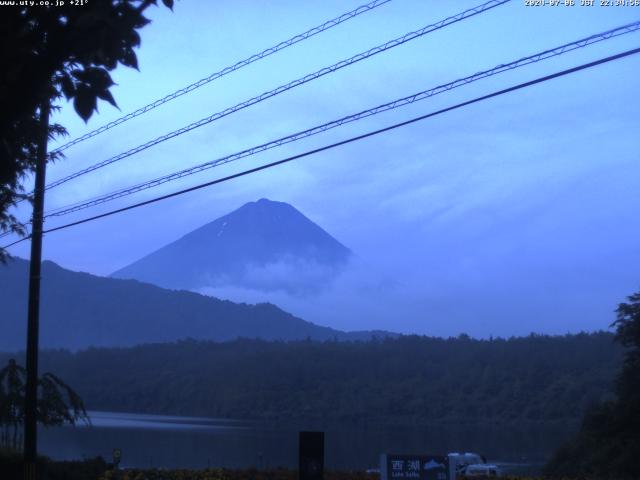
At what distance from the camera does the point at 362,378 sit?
111812 mm

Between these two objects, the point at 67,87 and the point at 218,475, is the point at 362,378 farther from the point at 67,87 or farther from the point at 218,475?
the point at 67,87

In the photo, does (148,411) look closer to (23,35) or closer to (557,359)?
(557,359)

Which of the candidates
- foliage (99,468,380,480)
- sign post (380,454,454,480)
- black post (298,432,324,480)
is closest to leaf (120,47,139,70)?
black post (298,432,324,480)

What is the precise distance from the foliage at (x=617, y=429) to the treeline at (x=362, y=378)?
44.1 meters

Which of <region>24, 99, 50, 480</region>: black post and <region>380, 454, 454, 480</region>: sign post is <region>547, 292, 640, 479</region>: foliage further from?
<region>24, 99, 50, 480</region>: black post

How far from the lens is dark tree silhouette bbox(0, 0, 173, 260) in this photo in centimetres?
568

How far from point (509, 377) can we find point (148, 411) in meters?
46.4

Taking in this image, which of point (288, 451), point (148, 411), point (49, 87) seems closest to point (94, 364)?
point (148, 411)

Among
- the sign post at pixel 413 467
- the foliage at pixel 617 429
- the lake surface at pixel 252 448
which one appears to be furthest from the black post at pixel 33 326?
the foliage at pixel 617 429

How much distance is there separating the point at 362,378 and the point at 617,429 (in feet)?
259

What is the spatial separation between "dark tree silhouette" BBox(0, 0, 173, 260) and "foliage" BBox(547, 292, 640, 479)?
27099 mm

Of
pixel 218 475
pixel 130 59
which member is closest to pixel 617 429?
pixel 218 475

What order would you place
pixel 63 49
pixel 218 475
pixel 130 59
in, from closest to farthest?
pixel 63 49 → pixel 130 59 → pixel 218 475

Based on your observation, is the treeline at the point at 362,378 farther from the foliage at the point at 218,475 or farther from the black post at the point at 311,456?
the black post at the point at 311,456
